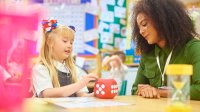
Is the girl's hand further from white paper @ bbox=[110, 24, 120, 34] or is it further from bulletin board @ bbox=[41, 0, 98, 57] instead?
white paper @ bbox=[110, 24, 120, 34]

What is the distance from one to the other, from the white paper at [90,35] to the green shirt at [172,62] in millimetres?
1304

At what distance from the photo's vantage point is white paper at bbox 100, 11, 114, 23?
121 inches

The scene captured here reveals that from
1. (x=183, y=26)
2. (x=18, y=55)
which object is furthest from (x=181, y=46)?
(x=18, y=55)

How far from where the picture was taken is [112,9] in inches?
124

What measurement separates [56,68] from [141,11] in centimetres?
57

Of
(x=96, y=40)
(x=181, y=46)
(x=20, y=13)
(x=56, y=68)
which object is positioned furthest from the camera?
(x=96, y=40)

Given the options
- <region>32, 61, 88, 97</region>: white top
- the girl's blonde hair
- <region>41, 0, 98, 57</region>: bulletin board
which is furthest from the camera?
<region>41, 0, 98, 57</region>: bulletin board

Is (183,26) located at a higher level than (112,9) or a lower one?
lower

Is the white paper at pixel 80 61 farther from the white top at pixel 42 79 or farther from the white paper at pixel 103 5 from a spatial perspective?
the white top at pixel 42 79

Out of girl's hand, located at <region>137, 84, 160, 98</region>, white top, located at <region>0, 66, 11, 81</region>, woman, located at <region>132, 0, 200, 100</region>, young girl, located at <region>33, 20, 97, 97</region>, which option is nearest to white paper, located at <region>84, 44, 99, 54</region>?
young girl, located at <region>33, 20, 97, 97</region>

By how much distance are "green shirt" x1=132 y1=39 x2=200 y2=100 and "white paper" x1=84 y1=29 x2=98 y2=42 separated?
1304mm

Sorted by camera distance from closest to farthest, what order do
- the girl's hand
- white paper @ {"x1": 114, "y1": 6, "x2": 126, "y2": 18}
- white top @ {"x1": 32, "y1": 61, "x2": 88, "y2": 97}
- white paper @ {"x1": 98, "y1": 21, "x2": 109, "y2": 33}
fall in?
1. the girl's hand
2. white top @ {"x1": 32, "y1": 61, "x2": 88, "y2": 97}
3. white paper @ {"x1": 98, "y1": 21, "x2": 109, "y2": 33}
4. white paper @ {"x1": 114, "y1": 6, "x2": 126, "y2": 18}

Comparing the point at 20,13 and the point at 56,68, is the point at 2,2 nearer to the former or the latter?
the point at 20,13

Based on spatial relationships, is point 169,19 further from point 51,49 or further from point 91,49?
point 91,49
